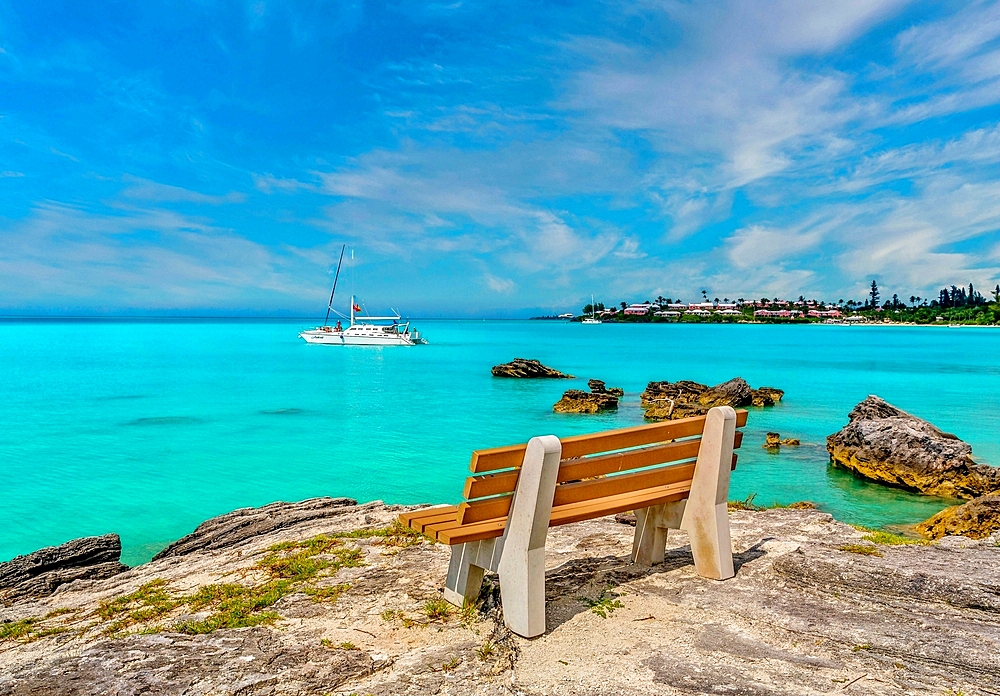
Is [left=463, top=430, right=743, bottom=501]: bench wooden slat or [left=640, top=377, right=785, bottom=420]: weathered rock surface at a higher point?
[left=463, top=430, right=743, bottom=501]: bench wooden slat

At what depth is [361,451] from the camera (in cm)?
2020

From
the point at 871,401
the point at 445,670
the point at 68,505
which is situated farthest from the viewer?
the point at 871,401

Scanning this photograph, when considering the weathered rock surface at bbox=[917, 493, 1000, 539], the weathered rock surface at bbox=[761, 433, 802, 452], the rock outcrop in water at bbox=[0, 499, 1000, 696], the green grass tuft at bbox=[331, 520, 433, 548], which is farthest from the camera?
the weathered rock surface at bbox=[761, 433, 802, 452]

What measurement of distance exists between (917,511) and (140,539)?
1434 centimetres

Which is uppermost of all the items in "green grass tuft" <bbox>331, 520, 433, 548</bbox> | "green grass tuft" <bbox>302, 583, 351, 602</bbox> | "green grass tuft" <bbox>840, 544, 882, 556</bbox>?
"green grass tuft" <bbox>840, 544, 882, 556</bbox>

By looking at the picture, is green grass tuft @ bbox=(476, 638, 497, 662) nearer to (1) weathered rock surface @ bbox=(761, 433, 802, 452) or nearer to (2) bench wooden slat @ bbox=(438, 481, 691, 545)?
(2) bench wooden slat @ bbox=(438, 481, 691, 545)

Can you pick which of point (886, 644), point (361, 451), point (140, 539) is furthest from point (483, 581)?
point (361, 451)

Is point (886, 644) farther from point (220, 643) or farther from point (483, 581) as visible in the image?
point (220, 643)

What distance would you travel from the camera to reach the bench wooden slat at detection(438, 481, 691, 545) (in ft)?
13.8

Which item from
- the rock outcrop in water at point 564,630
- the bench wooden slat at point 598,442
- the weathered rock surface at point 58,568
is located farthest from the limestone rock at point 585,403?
the bench wooden slat at point 598,442

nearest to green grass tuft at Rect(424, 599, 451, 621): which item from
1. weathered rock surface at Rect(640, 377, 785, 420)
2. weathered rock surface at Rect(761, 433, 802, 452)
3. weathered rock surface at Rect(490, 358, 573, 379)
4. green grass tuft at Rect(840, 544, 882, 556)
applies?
green grass tuft at Rect(840, 544, 882, 556)

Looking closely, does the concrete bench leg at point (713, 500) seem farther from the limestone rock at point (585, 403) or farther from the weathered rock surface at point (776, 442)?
the limestone rock at point (585, 403)

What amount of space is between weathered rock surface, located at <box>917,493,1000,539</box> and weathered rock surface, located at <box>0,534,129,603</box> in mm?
10092

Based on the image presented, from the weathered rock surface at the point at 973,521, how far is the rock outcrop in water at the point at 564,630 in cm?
208
